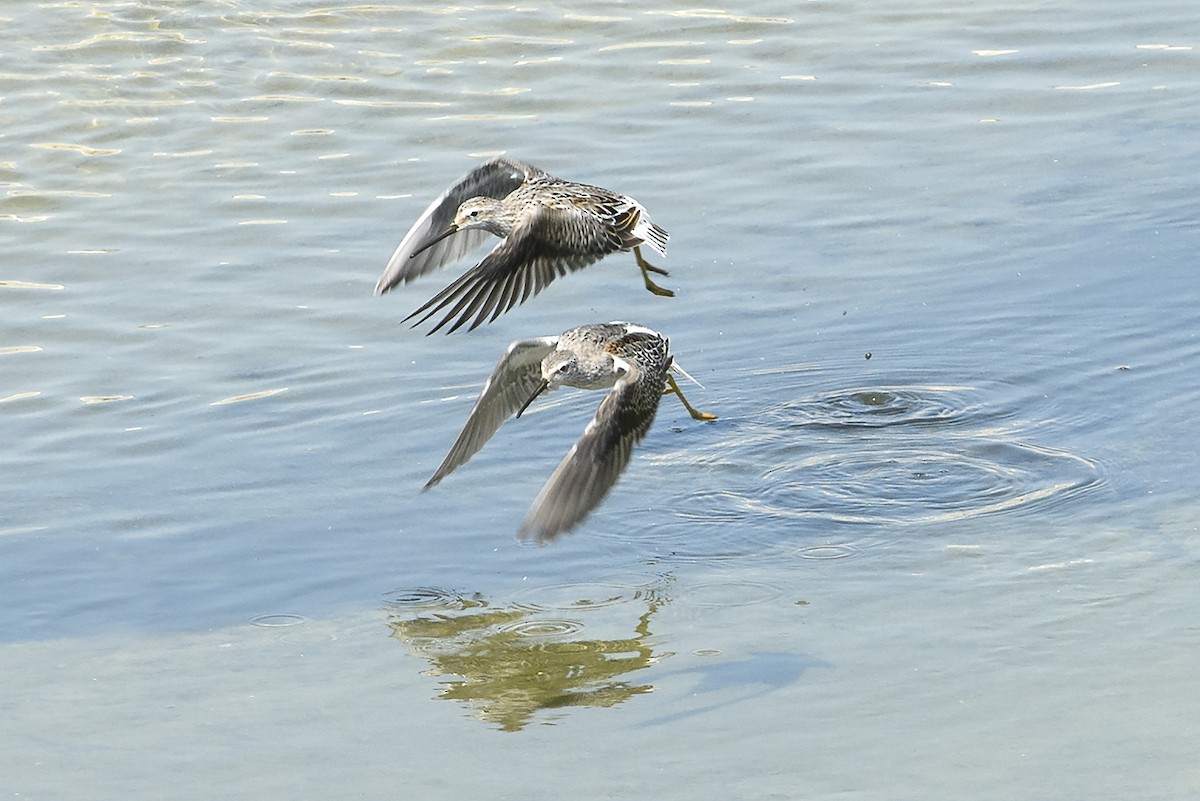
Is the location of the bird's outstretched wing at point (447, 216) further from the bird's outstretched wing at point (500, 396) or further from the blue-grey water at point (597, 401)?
the bird's outstretched wing at point (500, 396)

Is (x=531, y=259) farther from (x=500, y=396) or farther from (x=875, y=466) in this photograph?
(x=875, y=466)

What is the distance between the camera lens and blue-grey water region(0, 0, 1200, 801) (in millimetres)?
6227

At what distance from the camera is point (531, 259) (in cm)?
807

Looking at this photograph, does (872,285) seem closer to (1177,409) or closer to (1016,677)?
(1177,409)

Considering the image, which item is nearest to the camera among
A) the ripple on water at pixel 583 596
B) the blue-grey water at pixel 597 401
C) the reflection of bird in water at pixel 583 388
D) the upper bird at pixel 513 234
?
the blue-grey water at pixel 597 401

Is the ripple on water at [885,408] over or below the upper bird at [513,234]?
below

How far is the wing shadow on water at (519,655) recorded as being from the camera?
6.49 meters

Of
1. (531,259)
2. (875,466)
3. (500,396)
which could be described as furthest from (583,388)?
(875,466)

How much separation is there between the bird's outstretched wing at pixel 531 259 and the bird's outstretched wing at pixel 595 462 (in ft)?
2.49

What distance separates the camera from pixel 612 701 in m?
6.43

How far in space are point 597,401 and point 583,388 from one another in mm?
1685

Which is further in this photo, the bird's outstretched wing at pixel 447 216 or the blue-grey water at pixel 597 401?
the bird's outstretched wing at pixel 447 216

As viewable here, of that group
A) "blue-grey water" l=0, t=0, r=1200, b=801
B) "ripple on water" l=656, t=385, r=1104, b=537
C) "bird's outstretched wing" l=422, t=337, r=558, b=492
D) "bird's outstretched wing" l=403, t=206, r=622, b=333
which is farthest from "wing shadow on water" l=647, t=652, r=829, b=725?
"bird's outstretched wing" l=403, t=206, r=622, b=333

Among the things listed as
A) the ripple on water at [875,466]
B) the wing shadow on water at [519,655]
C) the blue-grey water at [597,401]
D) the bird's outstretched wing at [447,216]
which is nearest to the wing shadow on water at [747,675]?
the blue-grey water at [597,401]
